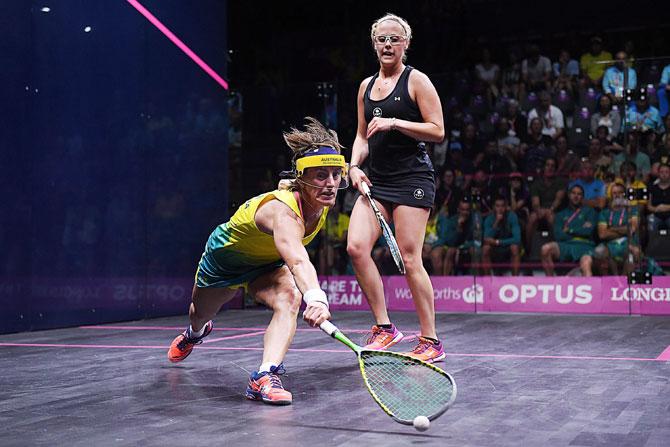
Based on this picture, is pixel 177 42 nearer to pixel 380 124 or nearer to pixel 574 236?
pixel 574 236

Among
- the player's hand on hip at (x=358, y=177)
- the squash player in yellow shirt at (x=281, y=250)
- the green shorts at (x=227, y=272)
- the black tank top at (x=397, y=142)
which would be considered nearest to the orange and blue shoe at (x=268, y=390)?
the squash player in yellow shirt at (x=281, y=250)

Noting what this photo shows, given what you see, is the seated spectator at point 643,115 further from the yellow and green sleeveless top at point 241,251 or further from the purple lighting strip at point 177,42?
the yellow and green sleeveless top at point 241,251

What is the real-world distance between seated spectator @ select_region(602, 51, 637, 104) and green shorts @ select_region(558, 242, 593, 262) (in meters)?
1.17

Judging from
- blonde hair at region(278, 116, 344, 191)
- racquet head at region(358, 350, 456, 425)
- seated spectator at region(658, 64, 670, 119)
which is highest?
seated spectator at region(658, 64, 670, 119)

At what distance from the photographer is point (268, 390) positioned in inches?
121

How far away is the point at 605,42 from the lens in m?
9.98

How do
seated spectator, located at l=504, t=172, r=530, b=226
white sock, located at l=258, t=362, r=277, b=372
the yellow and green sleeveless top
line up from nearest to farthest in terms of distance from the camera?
white sock, located at l=258, t=362, r=277, b=372 → the yellow and green sleeveless top → seated spectator, located at l=504, t=172, r=530, b=226

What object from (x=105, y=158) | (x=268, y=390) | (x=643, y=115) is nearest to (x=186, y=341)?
(x=268, y=390)

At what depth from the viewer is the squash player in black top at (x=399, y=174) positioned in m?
4.08

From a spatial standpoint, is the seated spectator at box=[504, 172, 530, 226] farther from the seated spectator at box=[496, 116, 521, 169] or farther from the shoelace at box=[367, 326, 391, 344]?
the shoelace at box=[367, 326, 391, 344]

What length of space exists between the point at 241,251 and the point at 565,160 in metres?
4.52

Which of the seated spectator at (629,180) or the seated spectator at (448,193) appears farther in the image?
the seated spectator at (448,193)

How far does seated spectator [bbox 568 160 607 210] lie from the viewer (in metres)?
7.34

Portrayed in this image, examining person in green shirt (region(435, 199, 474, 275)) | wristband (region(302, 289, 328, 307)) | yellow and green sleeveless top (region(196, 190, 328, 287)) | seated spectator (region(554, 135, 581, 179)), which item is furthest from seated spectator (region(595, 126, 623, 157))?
wristband (region(302, 289, 328, 307))
